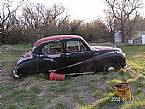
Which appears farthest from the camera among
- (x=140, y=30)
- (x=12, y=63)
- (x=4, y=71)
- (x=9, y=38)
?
(x=140, y=30)

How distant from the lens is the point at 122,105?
8422mm

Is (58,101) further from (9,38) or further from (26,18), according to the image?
(26,18)

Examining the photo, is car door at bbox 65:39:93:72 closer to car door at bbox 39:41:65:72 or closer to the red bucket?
car door at bbox 39:41:65:72

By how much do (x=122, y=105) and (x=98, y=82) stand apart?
323 cm

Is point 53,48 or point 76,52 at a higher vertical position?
point 53,48

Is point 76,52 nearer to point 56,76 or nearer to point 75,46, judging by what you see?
point 75,46

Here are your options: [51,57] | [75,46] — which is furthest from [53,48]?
[75,46]

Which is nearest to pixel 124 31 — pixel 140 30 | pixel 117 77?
pixel 140 30

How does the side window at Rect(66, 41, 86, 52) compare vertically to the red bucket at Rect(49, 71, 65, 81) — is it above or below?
above

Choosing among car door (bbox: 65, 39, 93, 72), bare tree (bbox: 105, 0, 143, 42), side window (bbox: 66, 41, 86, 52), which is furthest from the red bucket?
bare tree (bbox: 105, 0, 143, 42)

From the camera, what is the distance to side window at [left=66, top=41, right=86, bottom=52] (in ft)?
43.7

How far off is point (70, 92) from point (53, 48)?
120 inches

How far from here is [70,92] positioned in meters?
10.6

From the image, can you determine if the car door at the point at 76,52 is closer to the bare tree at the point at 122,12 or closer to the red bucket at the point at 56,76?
the red bucket at the point at 56,76
